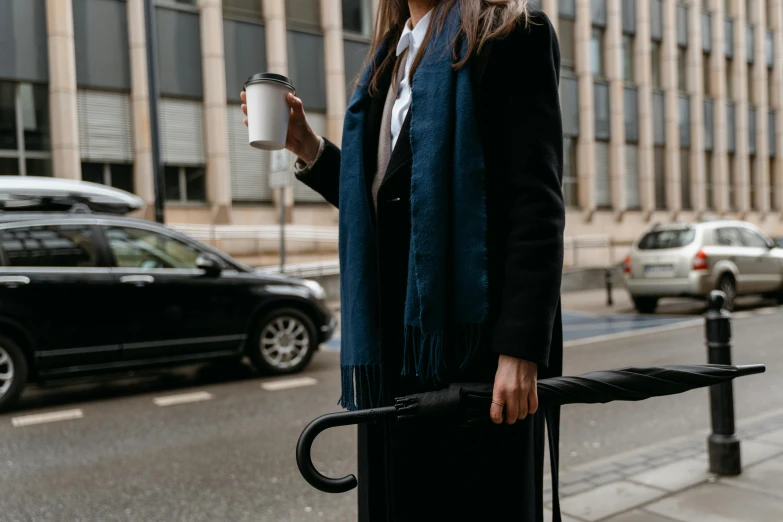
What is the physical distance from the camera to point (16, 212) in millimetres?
6750

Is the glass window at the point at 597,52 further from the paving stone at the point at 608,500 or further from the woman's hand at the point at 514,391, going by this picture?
the woman's hand at the point at 514,391

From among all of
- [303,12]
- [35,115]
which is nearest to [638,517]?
[35,115]

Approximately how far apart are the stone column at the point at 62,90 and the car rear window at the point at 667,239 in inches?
422

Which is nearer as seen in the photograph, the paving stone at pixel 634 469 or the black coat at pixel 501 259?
the black coat at pixel 501 259

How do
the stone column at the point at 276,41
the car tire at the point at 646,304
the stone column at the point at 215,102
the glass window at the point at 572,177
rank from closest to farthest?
the car tire at the point at 646,304, the stone column at the point at 215,102, the stone column at the point at 276,41, the glass window at the point at 572,177

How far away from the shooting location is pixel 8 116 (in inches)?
547

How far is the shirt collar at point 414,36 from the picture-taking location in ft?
5.61

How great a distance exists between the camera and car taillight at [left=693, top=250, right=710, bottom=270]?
12203mm

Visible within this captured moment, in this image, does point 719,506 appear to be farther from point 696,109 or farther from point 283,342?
point 696,109

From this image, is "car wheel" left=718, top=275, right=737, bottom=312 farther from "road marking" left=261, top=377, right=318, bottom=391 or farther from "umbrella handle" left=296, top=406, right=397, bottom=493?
"umbrella handle" left=296, top=406, right=397, bottom=493

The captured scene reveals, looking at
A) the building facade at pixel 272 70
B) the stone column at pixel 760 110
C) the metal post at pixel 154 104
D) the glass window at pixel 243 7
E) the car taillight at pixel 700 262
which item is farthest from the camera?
the stone column at pixel 760 110

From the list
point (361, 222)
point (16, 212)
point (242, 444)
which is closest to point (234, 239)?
point (16, 212)

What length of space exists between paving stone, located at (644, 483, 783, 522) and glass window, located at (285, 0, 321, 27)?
52.9 feet

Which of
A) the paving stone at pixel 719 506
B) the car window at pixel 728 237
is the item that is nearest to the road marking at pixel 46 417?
the paving stone at pixel 719 506
